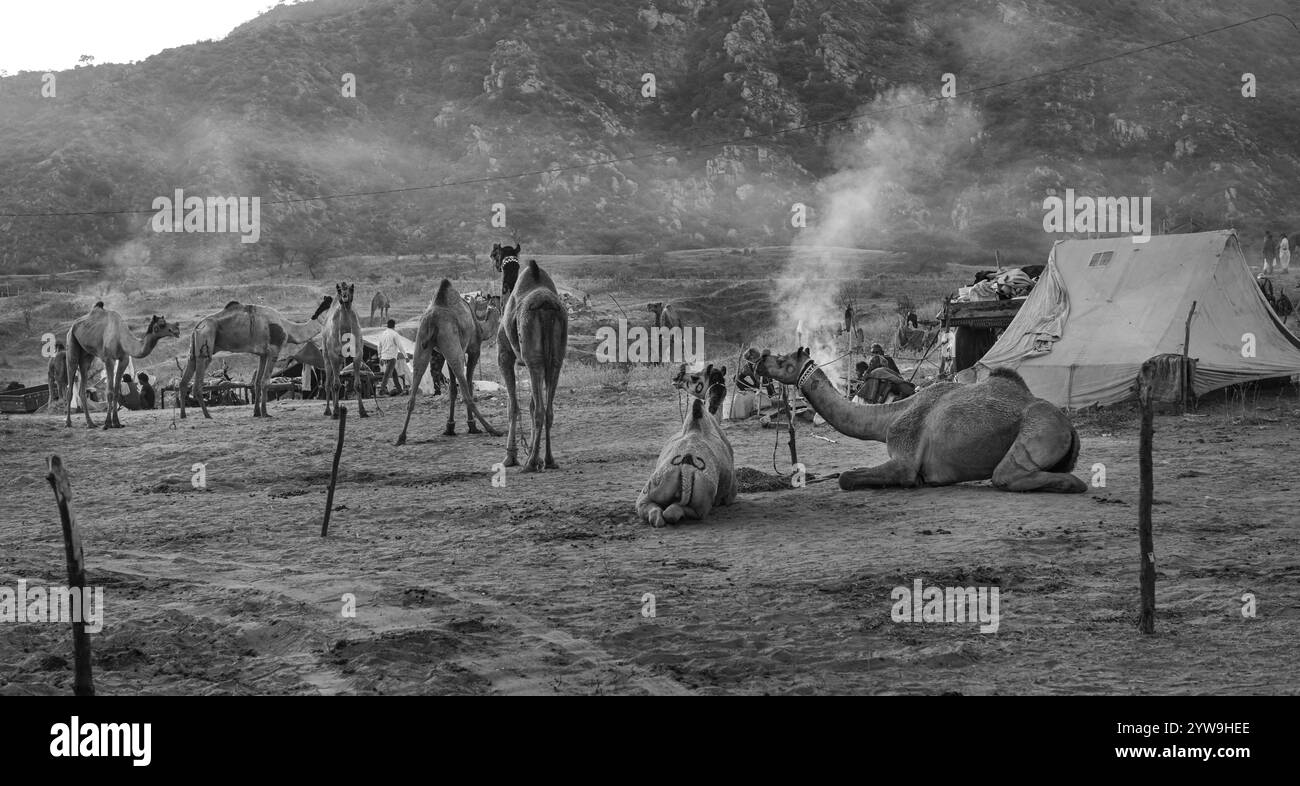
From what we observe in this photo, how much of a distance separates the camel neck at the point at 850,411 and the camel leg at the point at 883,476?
42 centimetres

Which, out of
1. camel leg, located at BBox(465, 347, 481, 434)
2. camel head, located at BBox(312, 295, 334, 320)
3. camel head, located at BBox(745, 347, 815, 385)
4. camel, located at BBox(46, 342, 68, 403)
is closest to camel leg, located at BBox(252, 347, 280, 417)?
camel head, located at BBox(312, 295, 334, 320)

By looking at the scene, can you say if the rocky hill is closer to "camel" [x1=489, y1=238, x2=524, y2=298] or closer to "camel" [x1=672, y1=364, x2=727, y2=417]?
"camel" [x1=489, y1=238, x2=524, y2=298]

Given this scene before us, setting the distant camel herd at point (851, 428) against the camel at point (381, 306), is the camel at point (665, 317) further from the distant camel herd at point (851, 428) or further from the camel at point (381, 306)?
the distant camel herd at point (851, 428)

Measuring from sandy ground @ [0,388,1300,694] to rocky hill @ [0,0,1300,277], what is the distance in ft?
203

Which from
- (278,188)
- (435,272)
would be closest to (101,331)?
(435,272)

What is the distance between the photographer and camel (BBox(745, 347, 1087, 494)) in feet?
38.1

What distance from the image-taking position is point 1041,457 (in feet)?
38.1

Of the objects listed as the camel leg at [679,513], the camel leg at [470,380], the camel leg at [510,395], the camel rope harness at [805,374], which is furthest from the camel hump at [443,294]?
the camel leg at [679,513]

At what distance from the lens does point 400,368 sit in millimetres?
29953

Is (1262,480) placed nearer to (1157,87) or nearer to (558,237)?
(558,237)

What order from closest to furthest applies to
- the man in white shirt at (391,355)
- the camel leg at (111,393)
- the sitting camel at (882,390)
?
the sitting camel at (882,390) < the camel leg at (111,393) < the man in white shirt at (391,355)

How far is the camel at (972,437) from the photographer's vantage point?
11625 millimetres

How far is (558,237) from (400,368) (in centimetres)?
5077

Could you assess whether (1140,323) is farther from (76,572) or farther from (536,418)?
(76,572)
